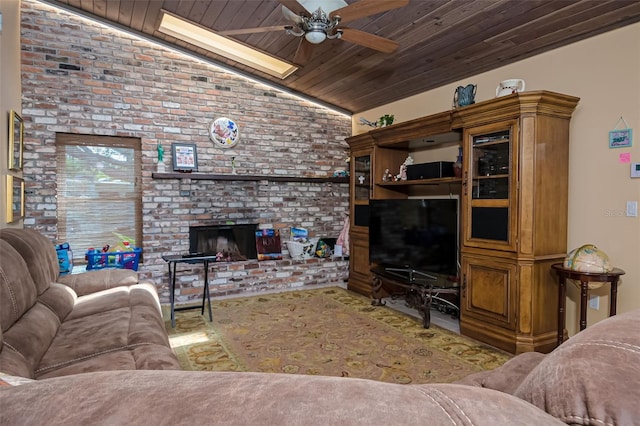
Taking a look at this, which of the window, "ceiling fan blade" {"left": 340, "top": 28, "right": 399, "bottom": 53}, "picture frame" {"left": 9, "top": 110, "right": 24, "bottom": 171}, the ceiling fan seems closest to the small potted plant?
"ceiling fan blade" {"left": 340, "top": 28, "right": 399, "bottom": 53}

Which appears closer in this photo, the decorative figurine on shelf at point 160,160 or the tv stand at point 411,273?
the tv stand at point 411,273

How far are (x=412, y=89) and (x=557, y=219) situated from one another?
91.6 inches

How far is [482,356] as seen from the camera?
9.85 feet

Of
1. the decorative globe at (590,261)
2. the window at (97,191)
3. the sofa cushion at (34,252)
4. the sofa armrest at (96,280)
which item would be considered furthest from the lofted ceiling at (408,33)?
the sofa armrest at (96,280)

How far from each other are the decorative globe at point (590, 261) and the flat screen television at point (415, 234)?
107cm

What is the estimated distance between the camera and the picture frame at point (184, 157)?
15.5 ft

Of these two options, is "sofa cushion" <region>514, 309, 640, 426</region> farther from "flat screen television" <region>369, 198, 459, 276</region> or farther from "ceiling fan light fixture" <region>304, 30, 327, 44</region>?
"flat screen television" <region>369, 198, 459, 276</region>

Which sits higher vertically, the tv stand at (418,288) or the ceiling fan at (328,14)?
the ceiling fan at (328,14)

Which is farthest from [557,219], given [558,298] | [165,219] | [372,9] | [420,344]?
[165,219]

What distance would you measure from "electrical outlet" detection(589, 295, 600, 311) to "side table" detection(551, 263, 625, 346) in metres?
0.29

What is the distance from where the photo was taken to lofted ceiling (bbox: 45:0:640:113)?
9.27 feet

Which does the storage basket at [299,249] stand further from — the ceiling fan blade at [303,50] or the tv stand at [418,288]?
the ceiling fan blade at [303,50]

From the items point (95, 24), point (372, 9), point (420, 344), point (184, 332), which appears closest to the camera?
point (372, 9)

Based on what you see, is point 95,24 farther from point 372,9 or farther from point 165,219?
point 372,9
